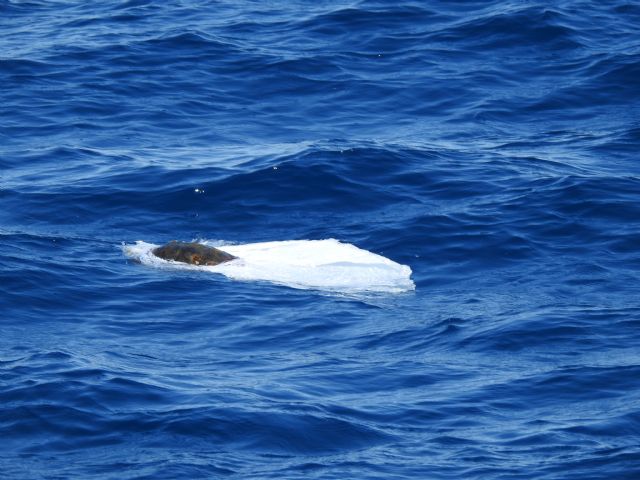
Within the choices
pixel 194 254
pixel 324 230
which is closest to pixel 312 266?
pixel 194 254

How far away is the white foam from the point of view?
1619 centimetres

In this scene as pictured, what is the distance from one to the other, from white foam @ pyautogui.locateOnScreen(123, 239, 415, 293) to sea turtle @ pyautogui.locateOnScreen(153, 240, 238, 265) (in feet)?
0.31

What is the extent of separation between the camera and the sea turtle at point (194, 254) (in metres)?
16.7

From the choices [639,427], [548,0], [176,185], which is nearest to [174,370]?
[639,427]

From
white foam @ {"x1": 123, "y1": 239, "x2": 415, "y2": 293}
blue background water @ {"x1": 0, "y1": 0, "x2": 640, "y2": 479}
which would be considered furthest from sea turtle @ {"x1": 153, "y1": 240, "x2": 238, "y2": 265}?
blue background water @ {"x1": 0, "y1": 0, "x2": 640, "y2": 479}

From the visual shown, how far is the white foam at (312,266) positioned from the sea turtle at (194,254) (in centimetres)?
9

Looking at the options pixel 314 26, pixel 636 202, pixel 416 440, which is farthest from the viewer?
pixel 314 26

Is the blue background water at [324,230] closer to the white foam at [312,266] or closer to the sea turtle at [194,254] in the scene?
the white foam at [312,266]

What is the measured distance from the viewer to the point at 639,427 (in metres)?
11.8

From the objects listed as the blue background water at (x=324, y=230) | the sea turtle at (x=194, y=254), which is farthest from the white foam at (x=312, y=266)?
the blue background water at (x=324, y=230)

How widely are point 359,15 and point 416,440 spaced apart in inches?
621

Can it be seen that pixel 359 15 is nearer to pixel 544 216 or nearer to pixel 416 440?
pixel 544 216

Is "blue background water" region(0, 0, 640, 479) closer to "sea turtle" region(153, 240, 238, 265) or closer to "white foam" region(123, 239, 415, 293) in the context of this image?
"white foam" region(123, 239, 415, 293)

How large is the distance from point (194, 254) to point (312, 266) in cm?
140
